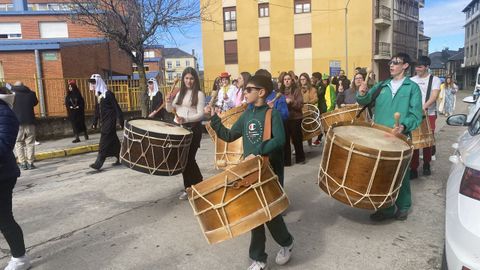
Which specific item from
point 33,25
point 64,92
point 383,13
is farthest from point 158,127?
point 383,13

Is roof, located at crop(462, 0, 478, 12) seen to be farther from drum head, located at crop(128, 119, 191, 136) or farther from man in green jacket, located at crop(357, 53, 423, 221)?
drum head, located at crop(128, 119, 191, 136)

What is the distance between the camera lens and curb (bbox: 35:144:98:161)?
31.4 feet

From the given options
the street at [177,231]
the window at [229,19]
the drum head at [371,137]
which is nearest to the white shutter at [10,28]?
the window at [229,19]

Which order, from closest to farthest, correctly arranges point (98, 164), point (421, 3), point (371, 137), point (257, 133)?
point (257, 133) < point (371, 137) < point (98, 164) < point (421, 3)

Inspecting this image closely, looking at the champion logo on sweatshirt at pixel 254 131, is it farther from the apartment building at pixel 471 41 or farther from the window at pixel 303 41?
the apartment building at pixel 471 41

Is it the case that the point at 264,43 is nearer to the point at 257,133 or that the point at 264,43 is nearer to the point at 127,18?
the point at 127,18

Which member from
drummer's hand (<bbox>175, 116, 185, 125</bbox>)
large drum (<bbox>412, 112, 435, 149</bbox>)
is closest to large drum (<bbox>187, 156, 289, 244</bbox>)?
drummer's hand (<bbox>175, 116, 185, 125</bbox>)

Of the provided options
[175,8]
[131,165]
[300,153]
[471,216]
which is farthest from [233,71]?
[471,216]

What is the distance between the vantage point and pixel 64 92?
44.5 ft

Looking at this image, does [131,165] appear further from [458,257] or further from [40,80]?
[40,80]

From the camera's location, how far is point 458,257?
221 centimetres

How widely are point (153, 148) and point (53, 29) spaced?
28298mm

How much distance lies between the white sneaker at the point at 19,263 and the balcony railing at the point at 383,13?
3920cm

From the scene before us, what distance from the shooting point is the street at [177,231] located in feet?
12.2
